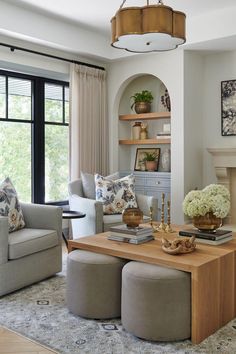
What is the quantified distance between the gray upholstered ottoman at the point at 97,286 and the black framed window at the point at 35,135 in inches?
97.9

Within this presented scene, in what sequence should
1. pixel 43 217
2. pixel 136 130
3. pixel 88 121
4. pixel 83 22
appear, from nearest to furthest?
pixel 43 217
pixel 83 22
pixel 88 121
pixel 136 130

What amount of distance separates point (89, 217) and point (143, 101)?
228 centimetres

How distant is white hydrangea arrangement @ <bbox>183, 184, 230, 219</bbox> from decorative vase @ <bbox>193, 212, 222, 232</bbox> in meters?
0.03

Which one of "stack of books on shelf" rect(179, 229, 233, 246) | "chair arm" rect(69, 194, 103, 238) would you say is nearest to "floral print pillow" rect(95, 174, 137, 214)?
"chair arm" rect(69, 194, 103, 238)

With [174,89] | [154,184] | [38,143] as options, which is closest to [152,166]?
[154,184]

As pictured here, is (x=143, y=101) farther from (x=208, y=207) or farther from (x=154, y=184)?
(x=208, y=207)

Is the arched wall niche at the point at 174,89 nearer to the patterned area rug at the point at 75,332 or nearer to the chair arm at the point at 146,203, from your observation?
the chair arm at the point at 146,203

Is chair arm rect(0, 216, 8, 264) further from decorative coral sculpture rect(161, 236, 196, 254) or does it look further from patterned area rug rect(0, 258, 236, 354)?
decorative coral sculpture rect(161, 236, 196, 254)

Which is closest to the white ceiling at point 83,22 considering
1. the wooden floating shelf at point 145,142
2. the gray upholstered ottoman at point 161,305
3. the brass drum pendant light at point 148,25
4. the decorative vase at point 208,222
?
the wooden floating shelf at point 145,142

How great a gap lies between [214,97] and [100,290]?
3.75 meters

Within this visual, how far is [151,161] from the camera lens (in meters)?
5.81

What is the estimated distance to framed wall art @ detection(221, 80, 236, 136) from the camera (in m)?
5.38

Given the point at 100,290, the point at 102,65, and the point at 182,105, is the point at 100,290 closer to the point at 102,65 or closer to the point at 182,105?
the point at 182,105

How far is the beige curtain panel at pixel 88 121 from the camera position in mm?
5422
